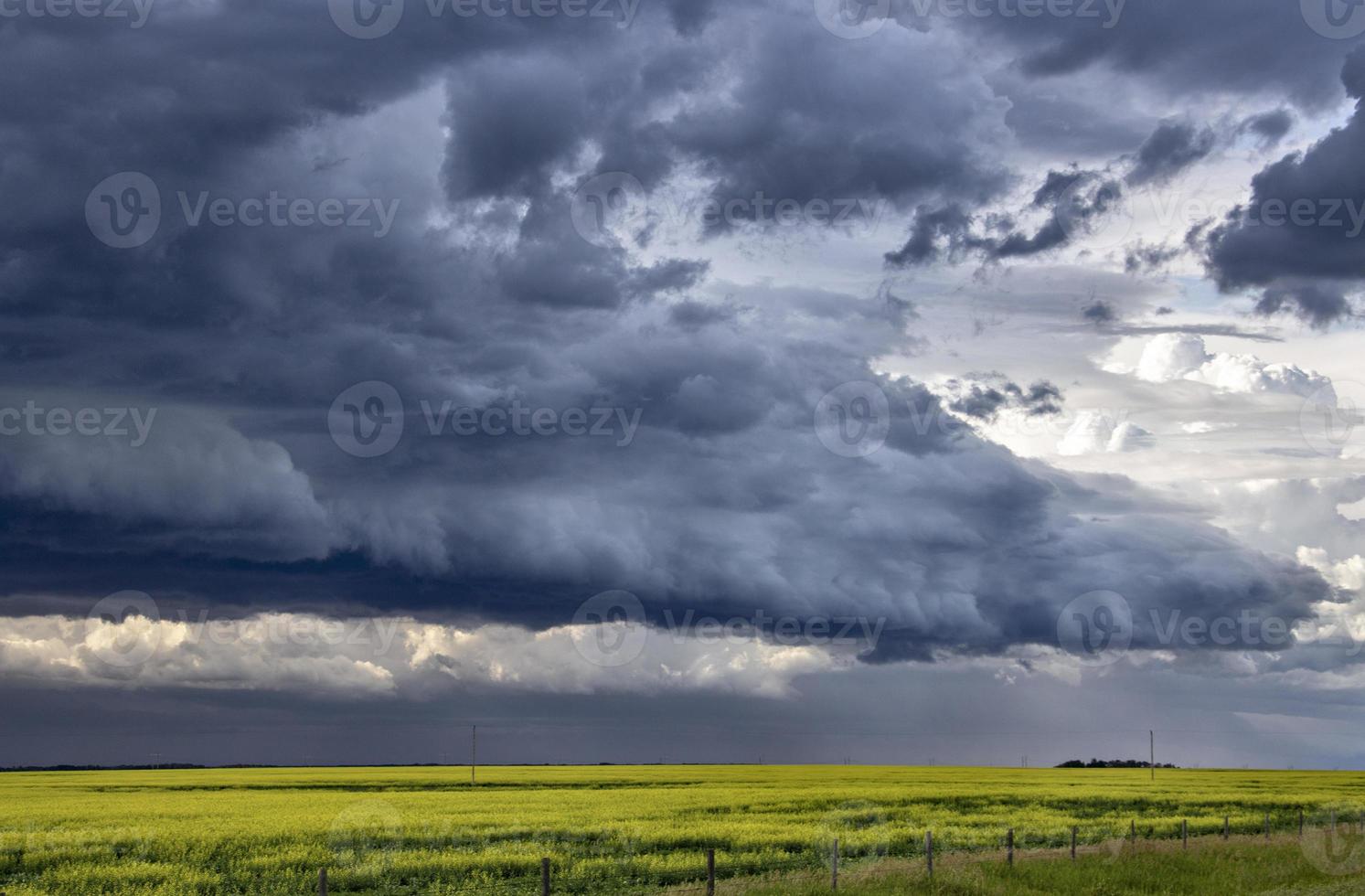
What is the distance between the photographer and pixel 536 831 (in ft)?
142

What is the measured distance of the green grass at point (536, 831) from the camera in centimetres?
3275

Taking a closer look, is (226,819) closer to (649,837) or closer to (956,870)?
(649,837)

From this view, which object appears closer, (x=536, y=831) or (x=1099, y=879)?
(x=1099, y=879)

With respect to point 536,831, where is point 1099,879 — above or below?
above

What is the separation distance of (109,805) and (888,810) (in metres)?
40.1

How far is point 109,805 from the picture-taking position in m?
61.2

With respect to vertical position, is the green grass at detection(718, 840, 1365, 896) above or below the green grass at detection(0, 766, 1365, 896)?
above

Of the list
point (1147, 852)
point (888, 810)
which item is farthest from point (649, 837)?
point (888, 810)

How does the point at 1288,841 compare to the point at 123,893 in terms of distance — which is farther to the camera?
the point at 1288,841

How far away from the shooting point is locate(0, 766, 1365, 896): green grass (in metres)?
32.8

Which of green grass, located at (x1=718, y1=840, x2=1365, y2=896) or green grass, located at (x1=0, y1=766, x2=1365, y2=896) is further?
green grass, located at (x1=0, y1=766, x2=1365, y2=896)

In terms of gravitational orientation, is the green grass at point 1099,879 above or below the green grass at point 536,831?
above

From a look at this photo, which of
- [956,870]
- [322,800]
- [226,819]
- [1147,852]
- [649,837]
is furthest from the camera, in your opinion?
[322,800]

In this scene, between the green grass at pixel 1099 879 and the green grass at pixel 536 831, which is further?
the green grass at pixel 536 831
